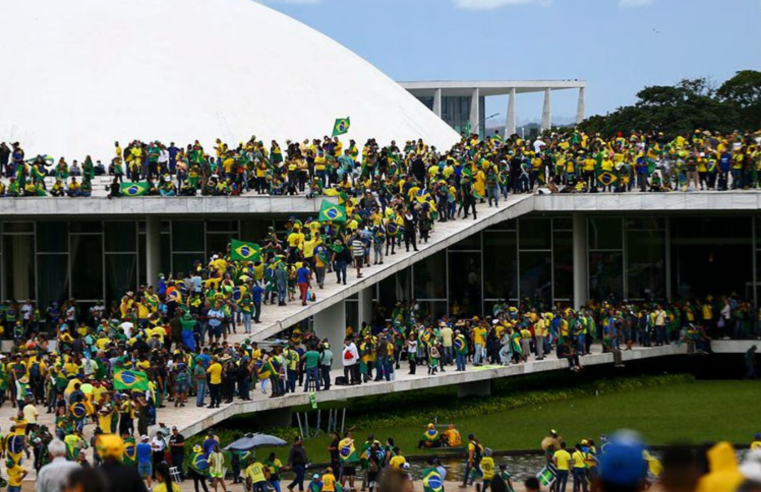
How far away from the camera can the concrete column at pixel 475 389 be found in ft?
109

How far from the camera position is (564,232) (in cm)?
4025

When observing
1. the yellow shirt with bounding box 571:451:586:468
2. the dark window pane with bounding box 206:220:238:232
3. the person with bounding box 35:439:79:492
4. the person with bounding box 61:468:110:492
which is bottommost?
the yellow shirt with bounding box 571:451:586:468

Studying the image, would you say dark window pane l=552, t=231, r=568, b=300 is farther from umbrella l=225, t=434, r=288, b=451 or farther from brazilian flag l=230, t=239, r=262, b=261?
umbrella l=225, t=434, r=288, b=451

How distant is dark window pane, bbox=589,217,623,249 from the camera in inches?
1580

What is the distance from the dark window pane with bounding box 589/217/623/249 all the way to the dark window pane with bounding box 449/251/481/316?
3.13m

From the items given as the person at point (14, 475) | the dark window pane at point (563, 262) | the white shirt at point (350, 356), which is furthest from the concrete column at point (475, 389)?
the person at point (14, 475)

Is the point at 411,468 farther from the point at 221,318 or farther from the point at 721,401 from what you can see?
the point at 721,401

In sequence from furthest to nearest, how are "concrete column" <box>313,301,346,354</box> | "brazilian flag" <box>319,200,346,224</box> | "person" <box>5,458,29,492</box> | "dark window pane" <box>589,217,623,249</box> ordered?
"dark window pane" <box>589,217,623,249</box> → "concrete column" <box>313,301,346,354</box> → "brazilian flag" <box>319,200,346,224</box> → "person" <box>5,458,29,492</box>

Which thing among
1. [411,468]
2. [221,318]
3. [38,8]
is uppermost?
[38,8]

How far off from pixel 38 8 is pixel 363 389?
22653mm

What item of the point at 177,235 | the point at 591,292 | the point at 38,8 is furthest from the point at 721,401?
the point at 38,8

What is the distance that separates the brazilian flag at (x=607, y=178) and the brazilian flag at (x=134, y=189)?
11223 millimetres

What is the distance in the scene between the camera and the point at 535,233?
40312 mm

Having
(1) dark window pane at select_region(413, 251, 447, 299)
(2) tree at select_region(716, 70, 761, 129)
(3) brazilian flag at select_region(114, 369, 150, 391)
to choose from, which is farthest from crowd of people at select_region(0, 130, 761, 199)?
(2) tree at select_region(716, 70, 761, 129)
